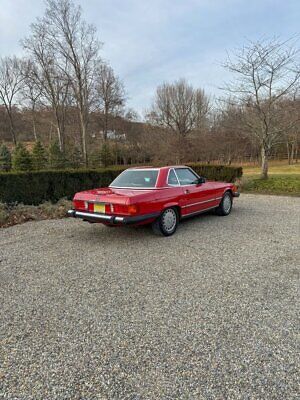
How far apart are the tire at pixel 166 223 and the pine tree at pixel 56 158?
21293mm

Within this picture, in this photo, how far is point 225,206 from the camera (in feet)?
22.4

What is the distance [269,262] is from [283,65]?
11.7 m

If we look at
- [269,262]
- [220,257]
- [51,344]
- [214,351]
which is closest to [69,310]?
[51,344]

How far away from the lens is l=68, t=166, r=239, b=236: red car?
4.48m

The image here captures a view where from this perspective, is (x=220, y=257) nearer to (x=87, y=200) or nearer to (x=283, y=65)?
(x=87, y=200)

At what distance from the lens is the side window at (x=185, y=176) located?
5.62 meters

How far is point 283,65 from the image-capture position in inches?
469

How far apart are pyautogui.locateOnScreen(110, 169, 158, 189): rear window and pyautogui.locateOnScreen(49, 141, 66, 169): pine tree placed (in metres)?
20.4

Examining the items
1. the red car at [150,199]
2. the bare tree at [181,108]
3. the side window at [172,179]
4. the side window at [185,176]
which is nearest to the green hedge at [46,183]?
the red car at [150,199]

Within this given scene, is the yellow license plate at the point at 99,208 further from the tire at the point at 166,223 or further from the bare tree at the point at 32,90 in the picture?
the bare tree at the point at 32,90

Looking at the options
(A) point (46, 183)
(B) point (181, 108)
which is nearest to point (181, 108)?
(B) point (181, 108)

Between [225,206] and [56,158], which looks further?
[56,158]

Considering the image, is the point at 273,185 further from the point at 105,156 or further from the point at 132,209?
the point at 105,156

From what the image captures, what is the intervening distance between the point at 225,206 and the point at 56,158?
22.7m
